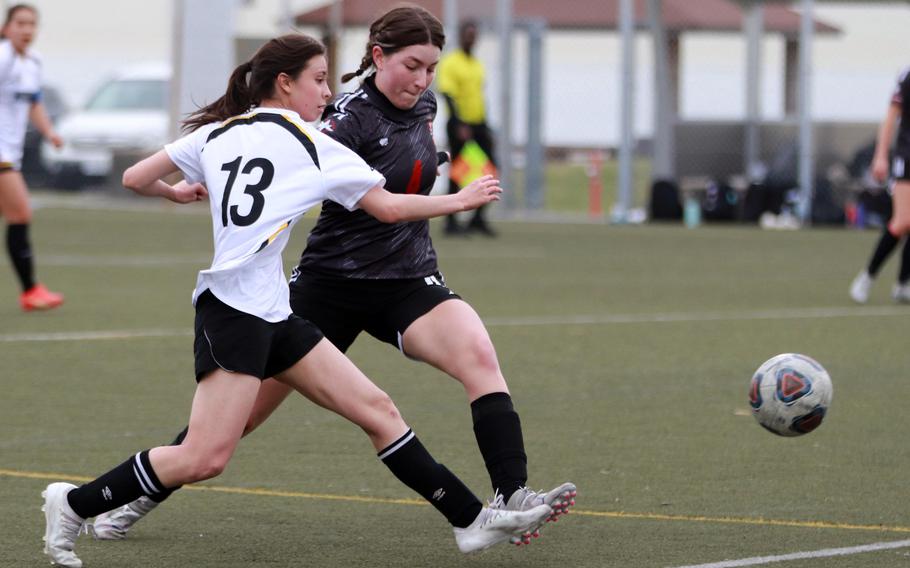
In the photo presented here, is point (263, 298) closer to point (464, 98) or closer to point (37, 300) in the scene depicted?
point (37, 300)

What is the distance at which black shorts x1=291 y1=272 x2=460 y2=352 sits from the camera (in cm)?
586

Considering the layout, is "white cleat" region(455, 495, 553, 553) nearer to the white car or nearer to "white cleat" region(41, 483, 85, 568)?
"white cleat" region(41, 483, 85, 568)

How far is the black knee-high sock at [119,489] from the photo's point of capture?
520cm

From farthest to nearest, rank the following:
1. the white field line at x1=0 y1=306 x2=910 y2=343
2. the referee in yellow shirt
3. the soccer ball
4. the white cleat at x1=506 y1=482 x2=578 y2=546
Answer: the referee in yellow shirt
the white field line at x1=0 y1=306 x2=910 y2=343
the soccer ball
the white cleat at x1=506 y1=482 x2=578 y2=546

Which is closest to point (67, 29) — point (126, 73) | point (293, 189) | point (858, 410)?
point (126, 73)

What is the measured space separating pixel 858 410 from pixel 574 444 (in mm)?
1688

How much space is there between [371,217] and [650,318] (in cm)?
668

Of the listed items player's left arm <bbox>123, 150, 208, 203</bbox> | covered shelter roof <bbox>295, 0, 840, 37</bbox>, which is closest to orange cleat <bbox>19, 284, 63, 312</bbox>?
player's left arm <bbox>123, 150, 208, 203</bbox>

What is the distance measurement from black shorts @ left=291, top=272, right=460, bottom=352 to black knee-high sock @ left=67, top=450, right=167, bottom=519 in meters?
0.88

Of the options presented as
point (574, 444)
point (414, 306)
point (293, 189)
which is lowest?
point (574, 444)

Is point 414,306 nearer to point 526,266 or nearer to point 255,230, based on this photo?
point 255,230

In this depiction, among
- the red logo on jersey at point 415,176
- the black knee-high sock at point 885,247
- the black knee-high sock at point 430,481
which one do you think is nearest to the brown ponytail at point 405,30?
the red logo on jersey at point 415,176

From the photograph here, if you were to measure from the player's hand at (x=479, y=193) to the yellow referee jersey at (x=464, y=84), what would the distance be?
46.4 ft

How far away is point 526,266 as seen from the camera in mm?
16641
